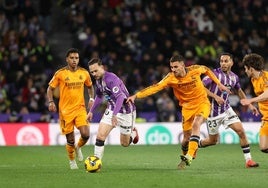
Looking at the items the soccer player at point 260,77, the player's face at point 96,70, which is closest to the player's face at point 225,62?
the soccer player at point 260,77

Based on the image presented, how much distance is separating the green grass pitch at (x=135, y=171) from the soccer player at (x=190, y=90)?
782mm

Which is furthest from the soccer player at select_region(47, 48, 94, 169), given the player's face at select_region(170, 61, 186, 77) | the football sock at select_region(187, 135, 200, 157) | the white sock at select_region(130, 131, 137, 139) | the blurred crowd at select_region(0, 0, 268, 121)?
the blurred crowd at select_region(0, 0, 268, 121)

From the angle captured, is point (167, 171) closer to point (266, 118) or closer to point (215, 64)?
point (266, 118)

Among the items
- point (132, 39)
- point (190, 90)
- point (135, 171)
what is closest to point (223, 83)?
point (190, 90)

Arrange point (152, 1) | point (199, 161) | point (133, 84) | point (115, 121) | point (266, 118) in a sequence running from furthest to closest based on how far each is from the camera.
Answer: point (152, 1), point (133, 84), point (199, 161), point (266, 118), point (115, 121)

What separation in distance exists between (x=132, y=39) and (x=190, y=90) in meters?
12.6

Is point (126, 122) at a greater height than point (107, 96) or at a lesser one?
lesser

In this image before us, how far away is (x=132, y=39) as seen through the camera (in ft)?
86.5

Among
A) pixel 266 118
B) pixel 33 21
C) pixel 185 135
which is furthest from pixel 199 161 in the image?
pixel 33 21

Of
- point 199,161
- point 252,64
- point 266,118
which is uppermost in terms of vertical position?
point 252,64

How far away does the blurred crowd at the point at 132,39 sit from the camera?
80.1ft

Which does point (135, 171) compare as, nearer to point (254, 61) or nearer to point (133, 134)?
point (133, 134)

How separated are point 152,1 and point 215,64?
150 inches

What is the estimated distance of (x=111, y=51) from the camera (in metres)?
25.7
